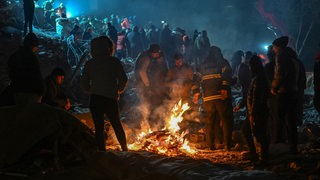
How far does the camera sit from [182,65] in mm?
10188

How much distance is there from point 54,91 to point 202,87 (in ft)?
12.6

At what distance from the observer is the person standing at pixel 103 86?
6531 millimetres

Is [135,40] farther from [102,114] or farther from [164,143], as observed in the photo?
[102,114]

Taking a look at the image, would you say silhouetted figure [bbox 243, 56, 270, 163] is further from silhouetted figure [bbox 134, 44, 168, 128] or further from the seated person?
the seated person

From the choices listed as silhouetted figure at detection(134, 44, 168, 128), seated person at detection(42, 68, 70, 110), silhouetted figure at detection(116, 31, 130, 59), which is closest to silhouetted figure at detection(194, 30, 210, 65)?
silhouetted figure at detection(116, 31, 130, 59)

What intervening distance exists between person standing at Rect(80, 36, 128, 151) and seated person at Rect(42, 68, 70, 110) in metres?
1.41

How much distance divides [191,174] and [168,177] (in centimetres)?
29

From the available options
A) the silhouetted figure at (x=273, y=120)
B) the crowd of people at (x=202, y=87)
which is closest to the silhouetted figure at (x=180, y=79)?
the crowd of people at (x=202, y=87)

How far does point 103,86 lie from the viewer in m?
6.53

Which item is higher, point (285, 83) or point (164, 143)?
point (285, 83)

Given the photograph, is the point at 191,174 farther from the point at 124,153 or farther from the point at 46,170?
the point at 46,170

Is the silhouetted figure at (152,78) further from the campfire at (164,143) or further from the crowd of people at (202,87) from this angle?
the campfire at (164,143)

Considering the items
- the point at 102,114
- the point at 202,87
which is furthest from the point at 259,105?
the point at 102,114

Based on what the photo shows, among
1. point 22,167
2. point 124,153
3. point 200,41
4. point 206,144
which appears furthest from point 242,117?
point 22,167
